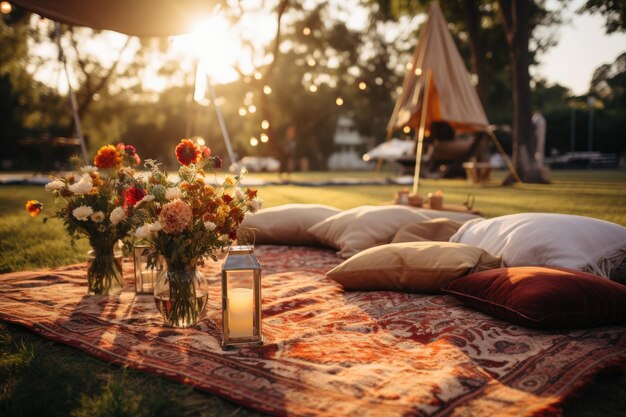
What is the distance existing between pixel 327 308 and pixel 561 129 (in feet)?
111

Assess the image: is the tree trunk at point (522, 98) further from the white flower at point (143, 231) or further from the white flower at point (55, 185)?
the white flower at point (143, 231)

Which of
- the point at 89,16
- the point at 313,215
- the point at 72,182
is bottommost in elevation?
the point at 313,215

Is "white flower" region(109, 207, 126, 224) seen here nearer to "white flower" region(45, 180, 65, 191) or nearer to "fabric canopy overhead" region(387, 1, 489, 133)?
"white flower" region(45, 180, 65, 191)

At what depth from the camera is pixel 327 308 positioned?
8.02ft

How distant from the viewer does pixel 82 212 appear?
8.07ft

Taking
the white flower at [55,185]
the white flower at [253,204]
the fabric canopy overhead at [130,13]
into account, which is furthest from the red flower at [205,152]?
the fabric canopy overhead at [130,13]

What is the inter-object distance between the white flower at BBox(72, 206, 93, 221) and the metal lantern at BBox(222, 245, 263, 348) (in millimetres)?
954

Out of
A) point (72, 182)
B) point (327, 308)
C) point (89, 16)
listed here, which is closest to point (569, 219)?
point (327, 308)

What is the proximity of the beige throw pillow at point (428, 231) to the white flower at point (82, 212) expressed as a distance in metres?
1.88

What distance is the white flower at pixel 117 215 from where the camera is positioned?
2.16 metres

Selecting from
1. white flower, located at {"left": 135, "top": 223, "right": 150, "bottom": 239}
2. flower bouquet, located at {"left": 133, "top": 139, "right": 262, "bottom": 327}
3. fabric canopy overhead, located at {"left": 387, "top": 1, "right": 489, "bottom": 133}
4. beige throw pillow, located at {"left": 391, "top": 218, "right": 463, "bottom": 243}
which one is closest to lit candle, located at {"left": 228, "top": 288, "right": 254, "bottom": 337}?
flower bouquet, located at {"left": 133, "top": 139, "right": 262, "bottom": 327}

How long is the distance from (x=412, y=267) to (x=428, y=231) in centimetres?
90

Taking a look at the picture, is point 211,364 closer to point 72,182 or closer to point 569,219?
point 72,182

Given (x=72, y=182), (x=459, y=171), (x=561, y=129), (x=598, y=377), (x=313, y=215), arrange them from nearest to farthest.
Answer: (x=598, y=377) → (x=72, y=182) → (x=313, y=215) → (x=459, y=171) → (x=561, y=129)
